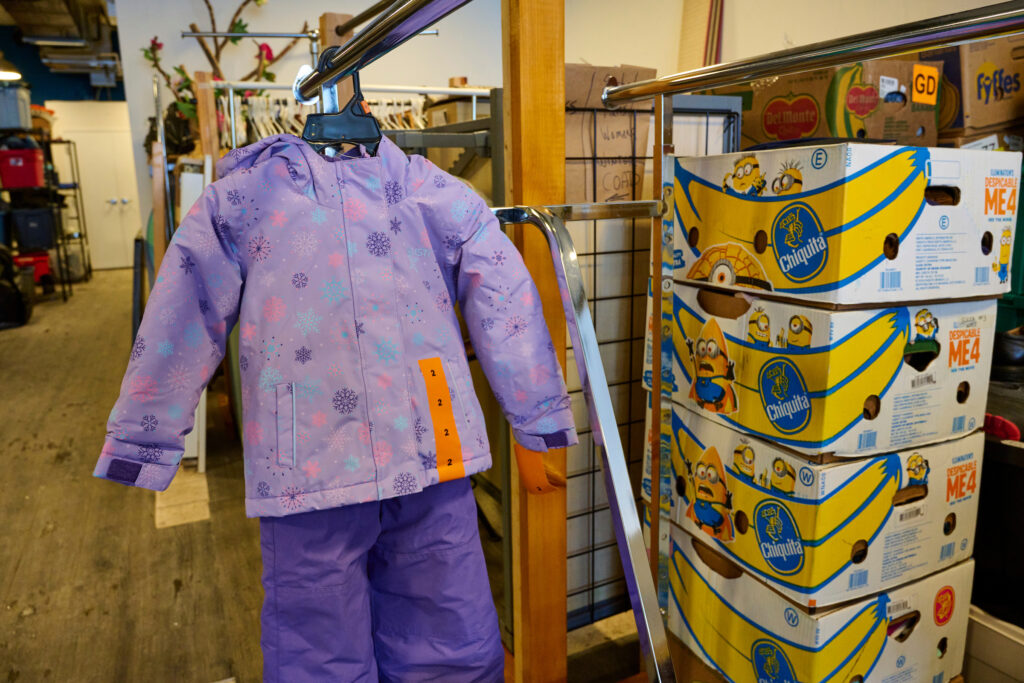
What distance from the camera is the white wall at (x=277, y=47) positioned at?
589cm

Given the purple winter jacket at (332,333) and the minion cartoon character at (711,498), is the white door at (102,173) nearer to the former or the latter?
the purple winter jacket at (332,333)

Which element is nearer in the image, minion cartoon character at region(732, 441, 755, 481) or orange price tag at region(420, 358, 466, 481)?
orange price tag at region(420, 358, 466, 481)

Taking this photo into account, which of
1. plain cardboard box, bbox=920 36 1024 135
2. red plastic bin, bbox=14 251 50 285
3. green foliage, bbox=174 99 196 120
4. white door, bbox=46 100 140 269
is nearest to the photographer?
plain cardboard box, bbox=920 36 1024 135

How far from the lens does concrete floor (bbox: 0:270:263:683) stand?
203 cm

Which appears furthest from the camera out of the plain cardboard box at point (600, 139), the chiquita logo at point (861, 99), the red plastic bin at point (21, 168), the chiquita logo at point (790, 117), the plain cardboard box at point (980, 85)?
the red plastic bin at point (21, 168)

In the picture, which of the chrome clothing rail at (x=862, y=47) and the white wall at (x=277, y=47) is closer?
the chrome clothing rail at (x=862, y=47)

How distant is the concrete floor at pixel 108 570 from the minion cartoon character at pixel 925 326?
5.88 feet

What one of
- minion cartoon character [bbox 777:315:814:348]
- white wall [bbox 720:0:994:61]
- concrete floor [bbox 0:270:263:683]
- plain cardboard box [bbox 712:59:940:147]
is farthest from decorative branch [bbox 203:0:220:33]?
minion cartoon character [bbox 777:315:814:348]

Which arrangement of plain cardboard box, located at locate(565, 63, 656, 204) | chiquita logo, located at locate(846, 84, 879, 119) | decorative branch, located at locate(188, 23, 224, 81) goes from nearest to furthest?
1. plain cardboard box, located at locate(565, 63, 656, 204)
2. chiquita logo, located at locate(846, 84, 879, 119)
3. decorative branch, located at locate(188, 23, 224, 81)

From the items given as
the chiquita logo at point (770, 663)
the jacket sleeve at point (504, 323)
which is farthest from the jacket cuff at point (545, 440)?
the chiquita logo at point (770, 663)

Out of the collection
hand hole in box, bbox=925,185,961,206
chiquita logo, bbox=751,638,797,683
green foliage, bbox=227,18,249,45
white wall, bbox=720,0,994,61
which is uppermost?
green foliage, bbox=227,18,249,45

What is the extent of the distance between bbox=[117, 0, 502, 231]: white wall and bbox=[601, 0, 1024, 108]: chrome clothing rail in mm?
4679

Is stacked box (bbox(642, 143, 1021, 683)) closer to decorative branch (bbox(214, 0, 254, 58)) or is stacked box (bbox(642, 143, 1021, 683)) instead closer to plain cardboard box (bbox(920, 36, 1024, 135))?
plain cardboard box (bbox(920, 36, 1024, 135))

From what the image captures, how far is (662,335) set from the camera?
5.02ft
